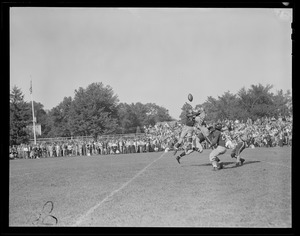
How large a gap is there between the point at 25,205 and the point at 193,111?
6825 mm

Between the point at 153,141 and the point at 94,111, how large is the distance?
11.2 metres

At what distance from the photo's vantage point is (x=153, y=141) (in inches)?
877

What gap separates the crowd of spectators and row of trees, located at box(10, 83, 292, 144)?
124 cm

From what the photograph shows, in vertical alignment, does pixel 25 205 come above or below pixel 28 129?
below

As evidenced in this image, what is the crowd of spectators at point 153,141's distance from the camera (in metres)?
14.9

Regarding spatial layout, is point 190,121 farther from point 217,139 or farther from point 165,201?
point 165,201

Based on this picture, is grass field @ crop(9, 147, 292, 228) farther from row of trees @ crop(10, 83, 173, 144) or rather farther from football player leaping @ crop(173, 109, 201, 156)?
football player leaping @ crop(173, 109, 201, 156)

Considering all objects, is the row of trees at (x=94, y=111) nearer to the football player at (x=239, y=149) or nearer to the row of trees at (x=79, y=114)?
the row of trees at (x=79, y=114)

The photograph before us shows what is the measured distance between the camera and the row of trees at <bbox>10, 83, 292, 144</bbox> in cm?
1023

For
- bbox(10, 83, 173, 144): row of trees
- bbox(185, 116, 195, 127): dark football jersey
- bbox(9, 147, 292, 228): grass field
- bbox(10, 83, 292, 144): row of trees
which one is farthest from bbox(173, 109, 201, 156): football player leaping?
bbox(9, 147, 292, 228): grass field
